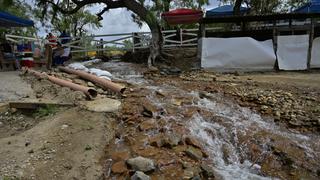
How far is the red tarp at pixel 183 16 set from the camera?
17.0m

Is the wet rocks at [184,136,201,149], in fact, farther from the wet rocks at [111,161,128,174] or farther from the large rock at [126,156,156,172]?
the wet rocks at [111,161,128,174]

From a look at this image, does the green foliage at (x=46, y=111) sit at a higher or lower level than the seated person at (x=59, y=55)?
lower

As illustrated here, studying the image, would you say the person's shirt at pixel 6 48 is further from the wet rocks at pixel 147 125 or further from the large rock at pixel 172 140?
the large rock at pixel 172 140

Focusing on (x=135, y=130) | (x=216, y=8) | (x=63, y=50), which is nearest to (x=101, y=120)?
(x=135, y=130)

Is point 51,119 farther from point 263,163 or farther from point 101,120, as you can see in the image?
point 263,163

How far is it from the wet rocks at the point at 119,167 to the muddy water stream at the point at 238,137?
1423 millimetres

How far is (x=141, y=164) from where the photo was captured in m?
5.74

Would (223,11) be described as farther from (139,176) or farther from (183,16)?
(139,176)

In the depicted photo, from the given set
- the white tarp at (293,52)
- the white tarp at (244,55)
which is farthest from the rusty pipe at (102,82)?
the white tarp at (293,52)

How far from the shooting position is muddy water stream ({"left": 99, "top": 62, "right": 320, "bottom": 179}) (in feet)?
21.7

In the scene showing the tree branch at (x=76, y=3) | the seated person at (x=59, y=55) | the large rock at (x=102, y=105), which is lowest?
the large rock at (x=102, y=105)

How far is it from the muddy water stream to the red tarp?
774 centimetres

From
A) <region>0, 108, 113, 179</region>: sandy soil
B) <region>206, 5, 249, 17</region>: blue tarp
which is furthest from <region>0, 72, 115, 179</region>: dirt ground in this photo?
<region>206, 5, 249, 17</region>: blue tarp

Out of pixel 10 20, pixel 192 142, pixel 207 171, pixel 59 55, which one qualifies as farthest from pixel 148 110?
pixel 59 55
